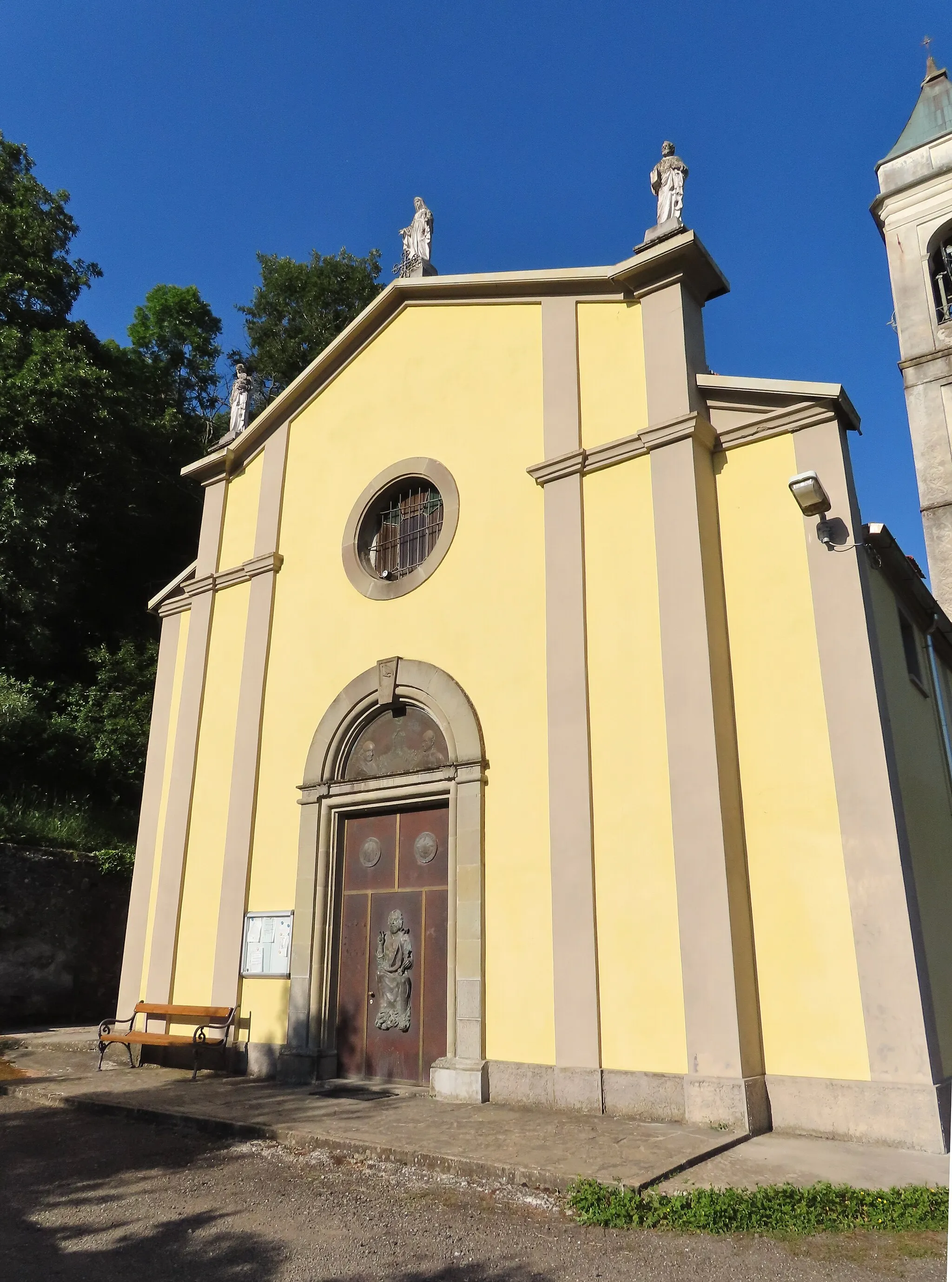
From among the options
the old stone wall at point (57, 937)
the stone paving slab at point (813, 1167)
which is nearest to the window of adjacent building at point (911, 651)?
the stone paving slab at point (813, 1167)

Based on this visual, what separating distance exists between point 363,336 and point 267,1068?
9.51 m

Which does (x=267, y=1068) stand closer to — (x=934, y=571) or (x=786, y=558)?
(x=786, y=558)

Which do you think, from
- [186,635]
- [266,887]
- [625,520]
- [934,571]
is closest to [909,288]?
[934,571]

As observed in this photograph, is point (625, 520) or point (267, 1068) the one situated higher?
point (625, 520)

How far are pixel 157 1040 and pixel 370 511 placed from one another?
6835mm

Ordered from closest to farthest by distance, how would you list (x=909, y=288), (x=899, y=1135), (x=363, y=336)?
(x=899, y=1135) < (x=363, y=336) < (x=909, y=288)

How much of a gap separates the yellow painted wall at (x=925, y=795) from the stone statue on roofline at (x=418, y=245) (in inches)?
301

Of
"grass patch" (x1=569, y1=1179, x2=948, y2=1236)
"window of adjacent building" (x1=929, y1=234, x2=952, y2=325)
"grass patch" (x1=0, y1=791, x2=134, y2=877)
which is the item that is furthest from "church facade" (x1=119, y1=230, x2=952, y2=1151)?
"window of adjacent building" (x1=929, y1=234, x2=952, y2=325)

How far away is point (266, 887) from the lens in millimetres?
11062

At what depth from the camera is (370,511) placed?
12.0 metres

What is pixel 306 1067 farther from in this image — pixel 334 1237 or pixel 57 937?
pixel 57 937

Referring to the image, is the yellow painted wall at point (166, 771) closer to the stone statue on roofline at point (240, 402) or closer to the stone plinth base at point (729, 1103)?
the stone statue on roofline at point (240, 402)

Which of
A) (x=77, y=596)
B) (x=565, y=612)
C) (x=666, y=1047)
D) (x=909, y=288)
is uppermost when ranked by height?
(x=909, y=288)

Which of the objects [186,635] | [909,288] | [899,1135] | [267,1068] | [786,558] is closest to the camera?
[899,1135]
